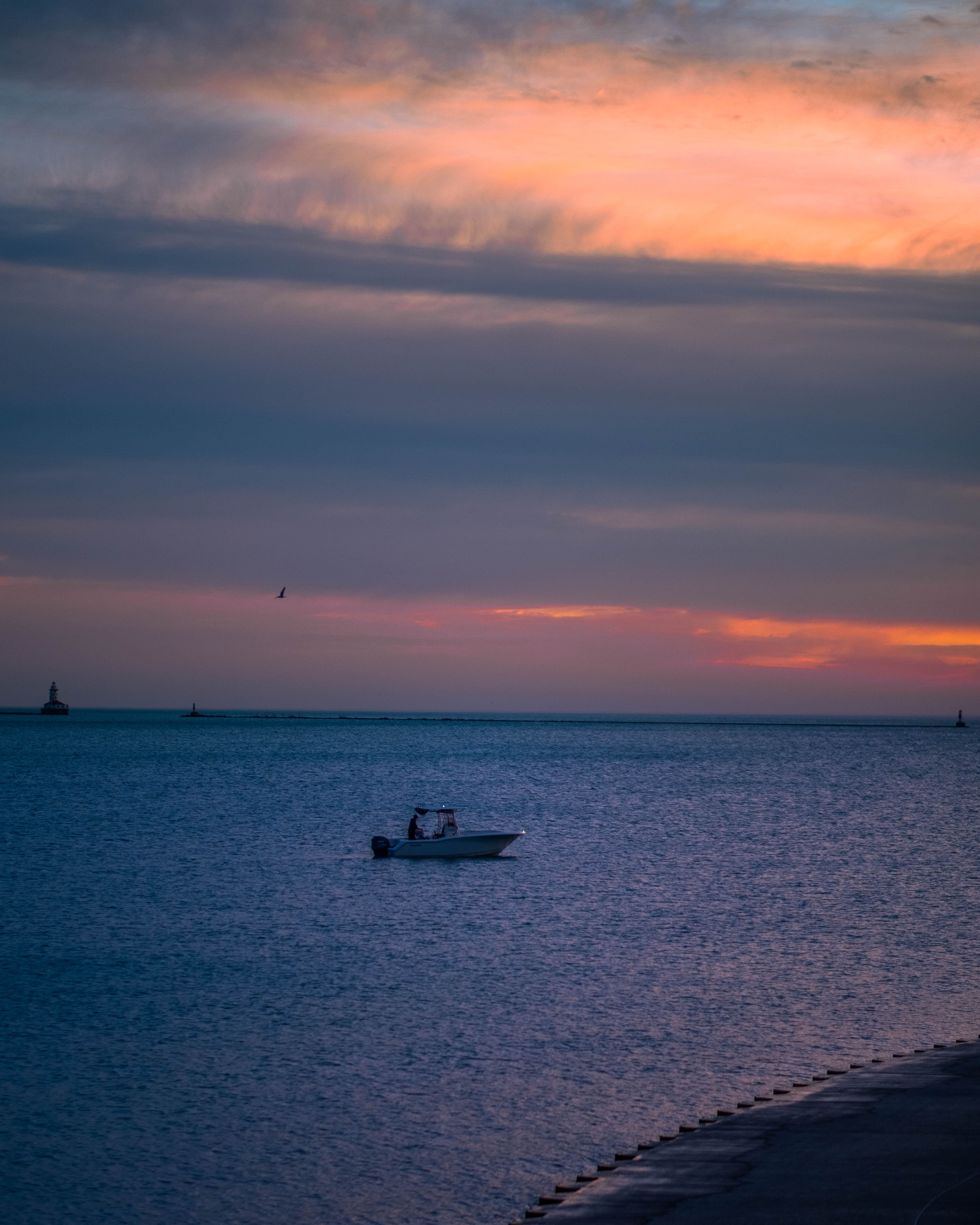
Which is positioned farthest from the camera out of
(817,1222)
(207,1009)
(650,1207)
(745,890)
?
(745,890)

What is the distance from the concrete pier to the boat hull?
139 ft

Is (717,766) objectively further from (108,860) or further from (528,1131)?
(528,1131)

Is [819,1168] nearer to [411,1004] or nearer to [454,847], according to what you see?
[411,1004]

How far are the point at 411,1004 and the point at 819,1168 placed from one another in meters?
15.6

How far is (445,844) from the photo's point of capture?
201 ft

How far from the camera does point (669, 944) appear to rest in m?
37.8

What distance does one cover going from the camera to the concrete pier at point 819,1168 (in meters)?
13.5

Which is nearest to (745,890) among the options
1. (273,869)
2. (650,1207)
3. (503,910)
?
(503,910)

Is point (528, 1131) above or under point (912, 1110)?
under

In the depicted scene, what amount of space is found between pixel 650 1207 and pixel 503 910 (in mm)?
32409

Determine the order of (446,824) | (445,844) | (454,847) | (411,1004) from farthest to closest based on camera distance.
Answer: (446,824) < (454,847) < (445,844) < (411,1004)

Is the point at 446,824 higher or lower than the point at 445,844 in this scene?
higher

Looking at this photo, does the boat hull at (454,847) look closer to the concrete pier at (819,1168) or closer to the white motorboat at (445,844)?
the white motorboat at (445,844)

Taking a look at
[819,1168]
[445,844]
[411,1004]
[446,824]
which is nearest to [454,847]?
[445,844]
